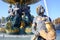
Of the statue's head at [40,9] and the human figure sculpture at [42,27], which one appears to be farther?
the statue's head at [40,9]

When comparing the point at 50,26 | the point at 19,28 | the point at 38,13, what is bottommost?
the point at 19,28

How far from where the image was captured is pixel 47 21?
403 centimetres

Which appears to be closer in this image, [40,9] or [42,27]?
[42,27]

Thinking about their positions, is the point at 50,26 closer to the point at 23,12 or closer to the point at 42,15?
the point at 42,15

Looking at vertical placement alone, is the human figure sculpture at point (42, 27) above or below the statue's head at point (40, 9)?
below

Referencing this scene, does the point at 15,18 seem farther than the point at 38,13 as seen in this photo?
Yes

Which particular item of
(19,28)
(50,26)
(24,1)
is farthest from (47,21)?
(24,1)

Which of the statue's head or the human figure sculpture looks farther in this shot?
the statue's head

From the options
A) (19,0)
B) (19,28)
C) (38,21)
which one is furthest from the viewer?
(19,0)

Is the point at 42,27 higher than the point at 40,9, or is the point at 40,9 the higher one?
the point at 40,9

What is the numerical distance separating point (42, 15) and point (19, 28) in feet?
28.1

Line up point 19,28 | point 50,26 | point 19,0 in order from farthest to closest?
point 19,0 < point 19,28 < point 50,26

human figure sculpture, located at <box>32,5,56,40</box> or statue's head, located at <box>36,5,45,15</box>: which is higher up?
statue's head, located at <box>36,5,45,15</box>

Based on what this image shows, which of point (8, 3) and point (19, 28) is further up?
point (8, 3)
